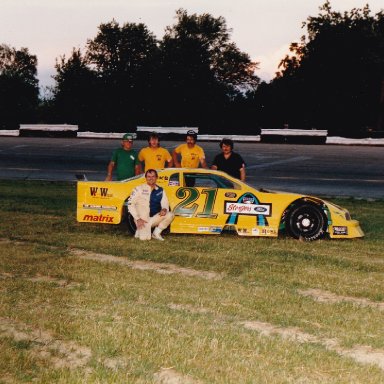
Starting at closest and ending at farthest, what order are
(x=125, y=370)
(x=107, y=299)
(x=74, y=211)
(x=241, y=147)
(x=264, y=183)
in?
(x=125, y=370) < (x=107, y=299) < (x=74, y=211) < (x=264, y=183) < (x=241, y=147)

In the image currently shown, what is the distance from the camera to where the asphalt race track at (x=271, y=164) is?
61.7ft

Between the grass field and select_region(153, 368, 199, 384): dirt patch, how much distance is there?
0.01 meters

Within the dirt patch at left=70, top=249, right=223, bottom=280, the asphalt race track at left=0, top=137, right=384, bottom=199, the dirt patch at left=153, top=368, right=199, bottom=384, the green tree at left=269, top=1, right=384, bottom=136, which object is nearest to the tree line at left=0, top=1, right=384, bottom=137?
the green tree at left=269, top=1, right=384, bottom=136

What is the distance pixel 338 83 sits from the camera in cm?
5056

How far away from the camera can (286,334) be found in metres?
5.63

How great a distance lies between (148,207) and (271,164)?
13.8 metres

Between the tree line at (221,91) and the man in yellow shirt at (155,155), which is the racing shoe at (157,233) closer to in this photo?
the man in yellow shirt at (155,155)

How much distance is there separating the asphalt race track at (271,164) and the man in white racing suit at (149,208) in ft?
24.6

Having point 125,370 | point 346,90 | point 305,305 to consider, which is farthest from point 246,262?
point 346,90

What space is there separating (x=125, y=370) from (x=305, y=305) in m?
2.45

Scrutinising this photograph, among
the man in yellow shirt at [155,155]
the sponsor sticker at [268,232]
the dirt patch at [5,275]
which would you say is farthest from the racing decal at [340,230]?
the dirt patch at [5,275]

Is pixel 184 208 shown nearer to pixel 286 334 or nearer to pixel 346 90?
pixel 286 334

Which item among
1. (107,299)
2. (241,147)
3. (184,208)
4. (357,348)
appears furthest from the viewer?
(241,147)

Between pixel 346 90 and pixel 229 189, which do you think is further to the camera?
pixel 346 90
